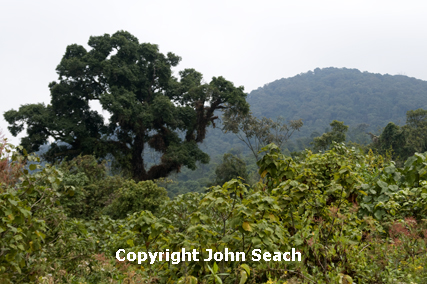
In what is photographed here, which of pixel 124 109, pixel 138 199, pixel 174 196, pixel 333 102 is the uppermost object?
pixel 333 102

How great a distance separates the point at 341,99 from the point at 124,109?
3393 inches

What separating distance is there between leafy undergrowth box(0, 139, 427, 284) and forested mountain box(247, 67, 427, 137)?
67.5m

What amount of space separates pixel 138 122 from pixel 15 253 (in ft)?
47.3

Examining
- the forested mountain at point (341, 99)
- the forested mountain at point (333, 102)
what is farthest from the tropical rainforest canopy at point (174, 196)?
the forested mountain at point (341, 99)

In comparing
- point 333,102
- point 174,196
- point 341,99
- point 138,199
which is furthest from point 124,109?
point 341,99

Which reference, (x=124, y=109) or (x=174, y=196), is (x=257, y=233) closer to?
(x=174, y=196)

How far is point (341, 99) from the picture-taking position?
90.1m

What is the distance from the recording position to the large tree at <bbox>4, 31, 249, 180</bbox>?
612 inches

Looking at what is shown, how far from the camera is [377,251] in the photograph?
2422mm

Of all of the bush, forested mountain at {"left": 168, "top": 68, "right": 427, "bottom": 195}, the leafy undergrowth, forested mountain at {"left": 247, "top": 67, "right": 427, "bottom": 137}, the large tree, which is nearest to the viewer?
the leafy undergrowth

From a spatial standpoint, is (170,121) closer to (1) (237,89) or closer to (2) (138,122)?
(2) (138,122)

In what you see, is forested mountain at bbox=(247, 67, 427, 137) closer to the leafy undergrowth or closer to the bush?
the bush

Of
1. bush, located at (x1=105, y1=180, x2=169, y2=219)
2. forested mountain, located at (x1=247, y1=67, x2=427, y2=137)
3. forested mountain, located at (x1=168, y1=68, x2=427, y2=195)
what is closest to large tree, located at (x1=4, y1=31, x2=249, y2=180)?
bush, located at (x1=105, y1=180, x2=169, y2=219)

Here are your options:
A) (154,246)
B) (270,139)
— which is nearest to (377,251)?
(154,246)
